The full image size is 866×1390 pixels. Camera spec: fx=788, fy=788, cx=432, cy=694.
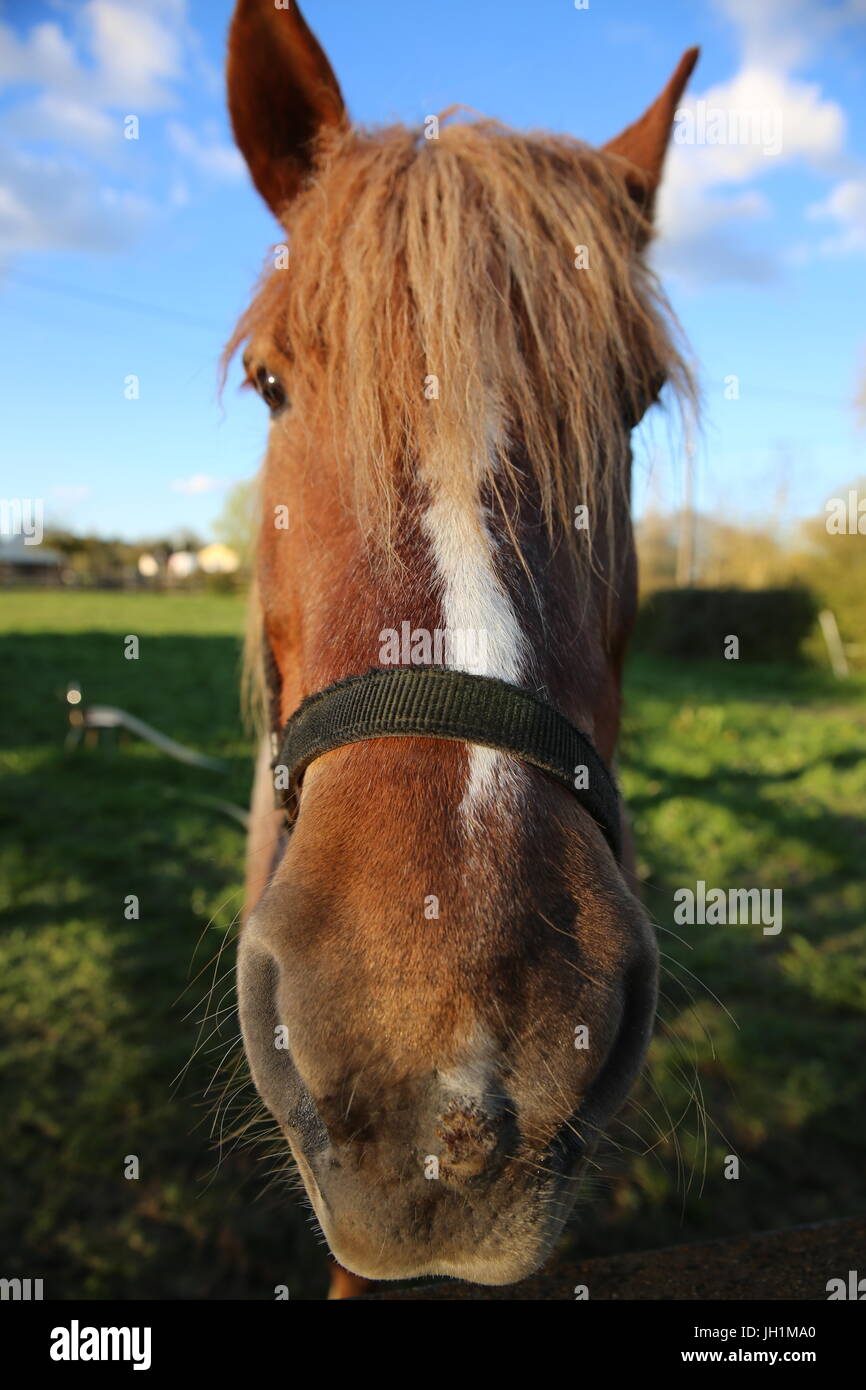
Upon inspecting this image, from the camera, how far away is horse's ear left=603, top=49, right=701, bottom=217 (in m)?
2.42

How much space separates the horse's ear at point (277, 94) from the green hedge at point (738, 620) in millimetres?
19885

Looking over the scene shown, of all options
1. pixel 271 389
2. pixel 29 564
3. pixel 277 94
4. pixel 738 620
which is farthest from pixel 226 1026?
pixel 29 564

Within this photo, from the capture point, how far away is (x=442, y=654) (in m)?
1.35

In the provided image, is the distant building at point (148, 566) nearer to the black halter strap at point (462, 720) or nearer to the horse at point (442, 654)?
the horse at point (442, 654)

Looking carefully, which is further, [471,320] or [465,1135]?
[471,320]

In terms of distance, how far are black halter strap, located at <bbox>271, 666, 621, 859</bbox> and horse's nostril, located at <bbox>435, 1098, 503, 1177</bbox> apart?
1.69 ft

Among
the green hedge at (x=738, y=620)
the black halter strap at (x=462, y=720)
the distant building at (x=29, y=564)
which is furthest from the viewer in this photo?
the distant building at (x=29, y=564)

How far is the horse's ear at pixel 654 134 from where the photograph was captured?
2.42 m

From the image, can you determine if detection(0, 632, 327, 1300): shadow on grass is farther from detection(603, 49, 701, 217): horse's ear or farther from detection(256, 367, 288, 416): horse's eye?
detection(603, 49, 701, 217): horse's ear

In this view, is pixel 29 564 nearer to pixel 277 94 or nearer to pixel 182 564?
pixel 182 564

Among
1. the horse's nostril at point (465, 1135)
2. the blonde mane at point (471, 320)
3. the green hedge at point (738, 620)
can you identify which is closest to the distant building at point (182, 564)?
the green hedge at point (738, 620)

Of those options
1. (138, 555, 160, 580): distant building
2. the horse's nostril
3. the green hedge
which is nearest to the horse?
the horse's nostril

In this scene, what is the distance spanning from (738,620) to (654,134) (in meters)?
20.9
